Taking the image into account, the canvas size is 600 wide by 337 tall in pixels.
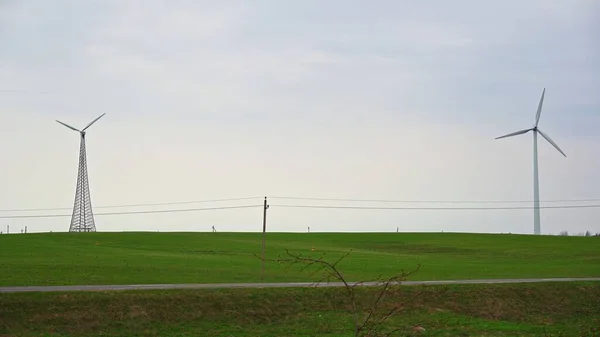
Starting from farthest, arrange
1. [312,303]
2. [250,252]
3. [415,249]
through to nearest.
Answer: [415,249]
[250,252]
[312,303]

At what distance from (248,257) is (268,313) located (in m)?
28.0

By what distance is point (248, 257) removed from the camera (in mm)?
62750

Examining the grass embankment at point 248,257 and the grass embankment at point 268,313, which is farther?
the grass embankment at point 248,257

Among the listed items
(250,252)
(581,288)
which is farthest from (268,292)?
(250,252)

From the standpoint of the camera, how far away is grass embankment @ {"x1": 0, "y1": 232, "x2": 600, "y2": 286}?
149 feet

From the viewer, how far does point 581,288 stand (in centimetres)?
4388

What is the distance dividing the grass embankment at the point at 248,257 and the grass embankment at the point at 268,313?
663cm

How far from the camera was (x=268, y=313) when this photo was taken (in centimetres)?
3488

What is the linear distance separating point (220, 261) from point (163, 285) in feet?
57.4

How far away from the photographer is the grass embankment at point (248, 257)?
45.4m

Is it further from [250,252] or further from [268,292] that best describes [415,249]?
[268,292]

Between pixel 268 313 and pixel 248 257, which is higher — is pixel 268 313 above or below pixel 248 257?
below

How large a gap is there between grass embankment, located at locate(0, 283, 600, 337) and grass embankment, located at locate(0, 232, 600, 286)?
6632 mm

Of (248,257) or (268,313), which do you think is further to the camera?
(248,257)
